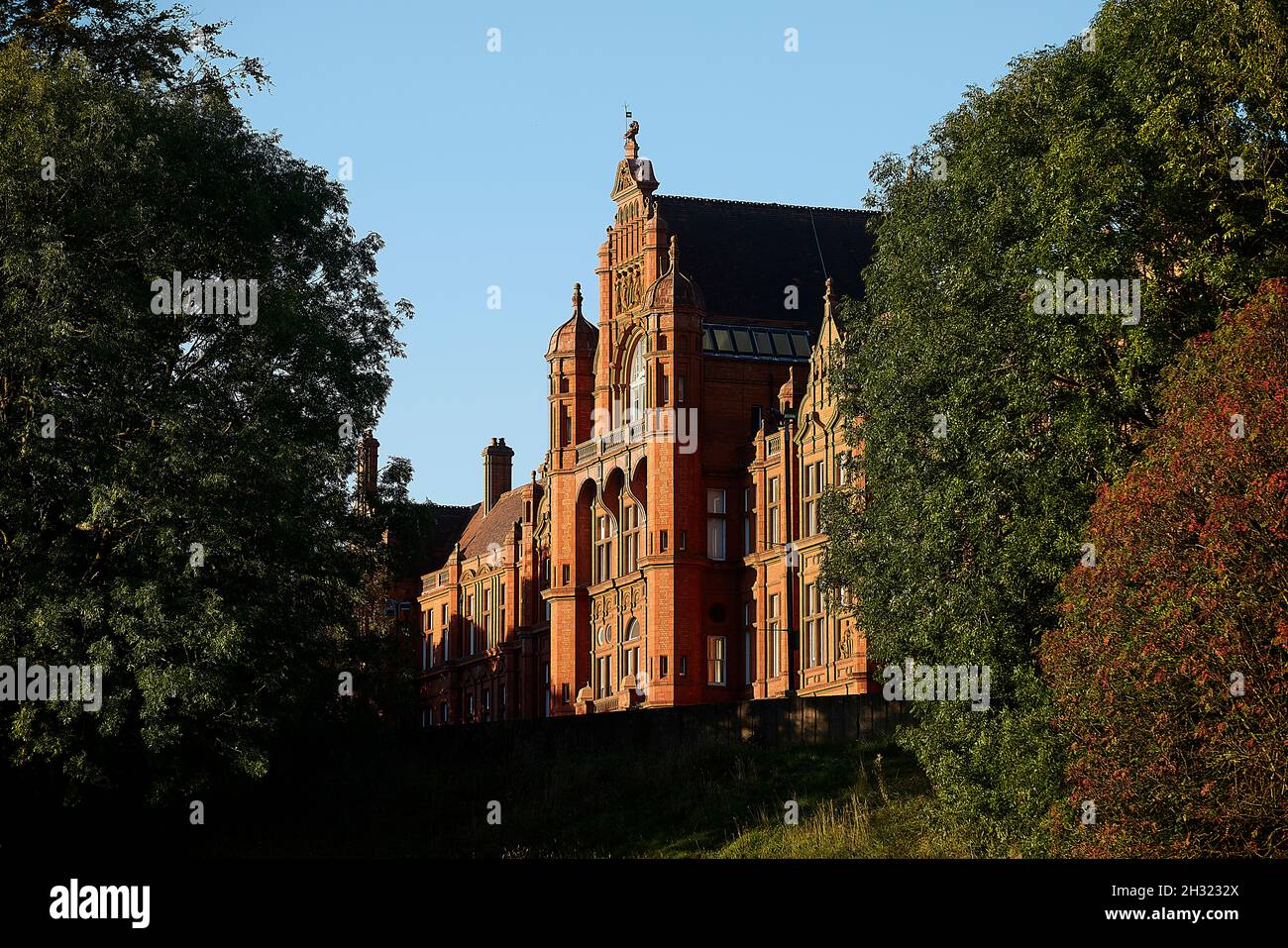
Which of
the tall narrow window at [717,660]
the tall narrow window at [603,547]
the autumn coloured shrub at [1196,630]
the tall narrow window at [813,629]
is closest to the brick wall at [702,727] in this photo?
the tall narrow window at [813,629]

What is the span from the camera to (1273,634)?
90.0ft

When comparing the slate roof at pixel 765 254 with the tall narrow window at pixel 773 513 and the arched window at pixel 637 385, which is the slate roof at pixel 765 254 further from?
the tall narrow window at pixel 773 513

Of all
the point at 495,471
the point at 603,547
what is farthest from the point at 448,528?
the point at 603,547

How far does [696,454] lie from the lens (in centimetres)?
7306

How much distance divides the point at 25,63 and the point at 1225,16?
75.5ft

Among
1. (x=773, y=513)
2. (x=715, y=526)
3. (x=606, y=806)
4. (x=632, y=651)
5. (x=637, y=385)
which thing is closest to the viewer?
(x=606, y=806)

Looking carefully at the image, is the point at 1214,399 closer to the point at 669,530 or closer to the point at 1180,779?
the point at 1180,779

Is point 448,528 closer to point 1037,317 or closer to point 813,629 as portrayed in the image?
point 813,629

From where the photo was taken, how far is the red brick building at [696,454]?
227ft

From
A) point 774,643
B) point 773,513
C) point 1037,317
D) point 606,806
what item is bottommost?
point 606,806

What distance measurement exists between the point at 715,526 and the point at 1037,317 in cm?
3937

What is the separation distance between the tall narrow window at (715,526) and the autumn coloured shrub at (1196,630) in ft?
140
